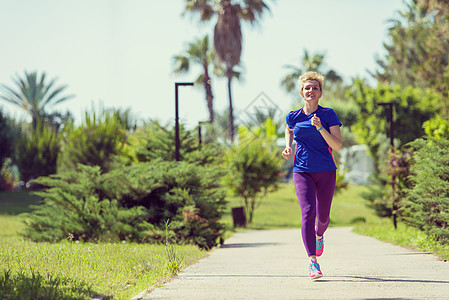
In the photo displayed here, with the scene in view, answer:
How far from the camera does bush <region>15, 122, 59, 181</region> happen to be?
3906 centimetres

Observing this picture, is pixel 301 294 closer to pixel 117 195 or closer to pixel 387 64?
pixel 117 195

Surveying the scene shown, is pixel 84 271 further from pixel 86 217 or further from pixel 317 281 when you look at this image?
pixel 86 217

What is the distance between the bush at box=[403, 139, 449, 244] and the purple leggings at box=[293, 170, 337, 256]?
11.5 feet

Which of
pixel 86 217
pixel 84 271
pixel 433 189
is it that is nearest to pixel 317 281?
pixel 84 271

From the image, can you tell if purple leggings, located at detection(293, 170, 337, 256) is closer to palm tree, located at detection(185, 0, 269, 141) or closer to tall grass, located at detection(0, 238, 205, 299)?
tall grass, located at detection(0, 238, 205, 299)

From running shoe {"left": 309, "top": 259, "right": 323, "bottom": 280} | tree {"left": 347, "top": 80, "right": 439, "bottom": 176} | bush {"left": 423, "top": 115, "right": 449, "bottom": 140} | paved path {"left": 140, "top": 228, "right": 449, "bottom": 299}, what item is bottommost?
paved path {"left": 140, "top": 228, "right": 449, "bottom": 299}

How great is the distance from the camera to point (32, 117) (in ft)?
209

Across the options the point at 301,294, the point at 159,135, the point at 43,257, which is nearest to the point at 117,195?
the point at 159,135

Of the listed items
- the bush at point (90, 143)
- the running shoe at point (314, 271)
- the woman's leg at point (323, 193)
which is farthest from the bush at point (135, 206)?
the bush at point (90, 143)

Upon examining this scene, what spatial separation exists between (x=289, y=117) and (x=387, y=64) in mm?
62027

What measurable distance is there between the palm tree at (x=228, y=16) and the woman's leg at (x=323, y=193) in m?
36.4

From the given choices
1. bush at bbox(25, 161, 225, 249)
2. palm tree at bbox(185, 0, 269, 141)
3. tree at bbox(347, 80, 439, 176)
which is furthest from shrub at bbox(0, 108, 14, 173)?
bush at bbox(25, 161, 225, 249)

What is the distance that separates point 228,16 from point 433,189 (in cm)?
3468

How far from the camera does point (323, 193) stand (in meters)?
7.23
